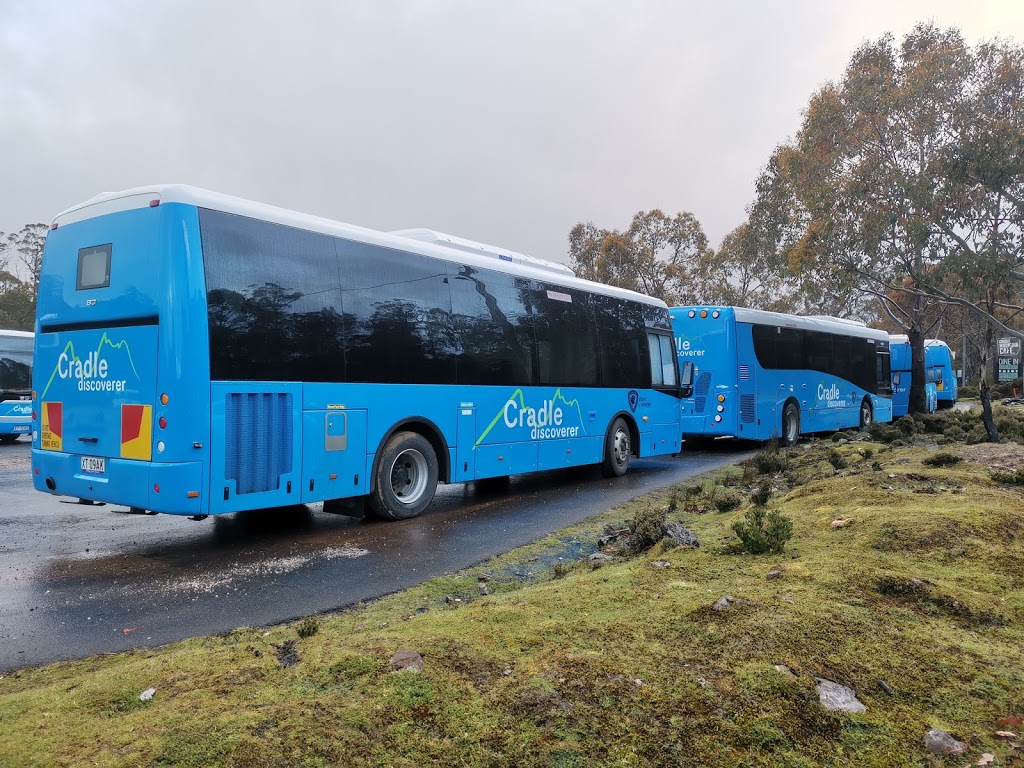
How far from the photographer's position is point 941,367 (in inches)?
1439

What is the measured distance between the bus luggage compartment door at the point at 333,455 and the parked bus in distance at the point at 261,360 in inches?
0.7

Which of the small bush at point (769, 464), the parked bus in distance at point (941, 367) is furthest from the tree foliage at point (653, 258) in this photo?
the small bush at point (769, 464)

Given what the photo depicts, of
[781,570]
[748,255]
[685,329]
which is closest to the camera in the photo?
[781,570]

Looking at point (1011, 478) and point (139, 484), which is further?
point (1011, 478)

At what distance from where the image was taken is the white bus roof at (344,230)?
23.5ft

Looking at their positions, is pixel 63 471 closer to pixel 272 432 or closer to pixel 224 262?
pixel 272 432

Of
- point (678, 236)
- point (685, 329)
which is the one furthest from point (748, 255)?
point (678, 236)

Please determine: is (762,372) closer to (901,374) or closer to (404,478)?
(404,478)

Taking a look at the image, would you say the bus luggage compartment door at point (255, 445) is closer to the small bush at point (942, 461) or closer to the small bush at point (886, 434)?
the small bush at point (942, 461)

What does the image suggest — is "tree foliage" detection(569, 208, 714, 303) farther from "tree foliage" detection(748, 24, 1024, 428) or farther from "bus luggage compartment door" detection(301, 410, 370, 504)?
"bus luggage compartment door" detection(301, 410, 370, 504)

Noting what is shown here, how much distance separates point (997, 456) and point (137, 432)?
10.7 metres

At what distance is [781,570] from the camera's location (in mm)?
4734

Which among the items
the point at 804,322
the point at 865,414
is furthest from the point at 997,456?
the point at 865,414

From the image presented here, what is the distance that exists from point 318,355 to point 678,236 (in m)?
41.1
